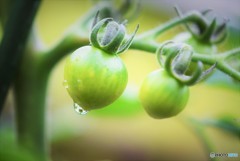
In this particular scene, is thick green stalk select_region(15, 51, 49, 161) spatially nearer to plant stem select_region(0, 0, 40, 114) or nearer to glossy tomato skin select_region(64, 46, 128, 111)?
plant stem select_region(0, 0, 40, 114)

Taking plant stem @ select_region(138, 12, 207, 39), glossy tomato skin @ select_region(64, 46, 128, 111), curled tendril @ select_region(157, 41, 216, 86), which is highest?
plant stem @ select_region(138, 12, 207, 39)

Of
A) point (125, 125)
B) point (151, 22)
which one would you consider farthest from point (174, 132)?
point (151, 22)

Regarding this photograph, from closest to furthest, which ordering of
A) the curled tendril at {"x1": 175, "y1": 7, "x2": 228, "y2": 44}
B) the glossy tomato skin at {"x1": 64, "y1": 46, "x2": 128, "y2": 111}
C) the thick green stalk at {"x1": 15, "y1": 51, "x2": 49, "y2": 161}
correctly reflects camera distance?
1. the glossy tomato skin at {"x1": 64, "y1": 46, "x2": 128, "y2": 111}
2. the curled tendril at {"x1": 175, "y1": 7, "x2": 228, "y2": 44}
3. the thick green stalk at {"x1": 15, "y1": 51, "x2": 49, "y2": 161}

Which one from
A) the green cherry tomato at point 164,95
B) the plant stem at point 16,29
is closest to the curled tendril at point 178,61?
the green cherry tomato at point 164,95

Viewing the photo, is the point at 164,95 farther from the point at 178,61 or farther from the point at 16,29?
the point at 16,29

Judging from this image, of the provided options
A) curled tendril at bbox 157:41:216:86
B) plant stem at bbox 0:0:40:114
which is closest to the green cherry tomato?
curled tendril at bbox 157:41:216:86

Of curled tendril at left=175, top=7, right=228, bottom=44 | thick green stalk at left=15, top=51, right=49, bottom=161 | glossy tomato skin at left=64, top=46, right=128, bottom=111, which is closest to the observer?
glossy tomato skin at left=64, top=46, right=128, bottom=111
